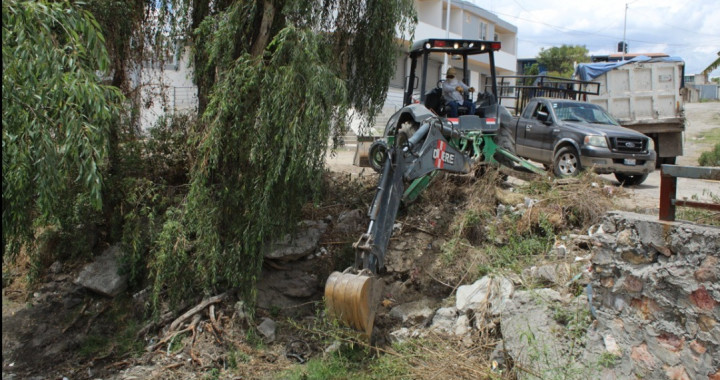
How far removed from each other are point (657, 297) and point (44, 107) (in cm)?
503

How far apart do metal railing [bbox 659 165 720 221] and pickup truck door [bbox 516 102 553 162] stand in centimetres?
727

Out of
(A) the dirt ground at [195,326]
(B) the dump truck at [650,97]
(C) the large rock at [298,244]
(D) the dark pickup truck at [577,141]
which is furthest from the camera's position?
(B) the dump truck at [650,97]

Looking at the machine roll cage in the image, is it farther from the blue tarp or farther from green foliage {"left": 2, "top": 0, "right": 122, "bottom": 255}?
the blue tarp

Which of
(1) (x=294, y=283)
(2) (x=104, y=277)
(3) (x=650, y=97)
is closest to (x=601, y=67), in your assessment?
(3) (x=650, y=97)

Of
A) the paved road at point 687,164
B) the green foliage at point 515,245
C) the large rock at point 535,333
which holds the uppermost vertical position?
the paved road at point 687,164

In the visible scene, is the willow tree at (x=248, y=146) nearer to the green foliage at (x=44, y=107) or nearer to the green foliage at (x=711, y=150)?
the green foliage at (x=44, y=107)

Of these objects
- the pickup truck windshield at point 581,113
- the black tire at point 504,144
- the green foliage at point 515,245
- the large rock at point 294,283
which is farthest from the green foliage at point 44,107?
the pickup truck windshield at point 581,113

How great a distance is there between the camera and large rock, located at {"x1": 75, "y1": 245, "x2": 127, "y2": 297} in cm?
803

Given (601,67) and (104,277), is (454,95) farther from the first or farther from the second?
(601,67)

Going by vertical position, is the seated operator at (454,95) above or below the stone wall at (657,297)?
above

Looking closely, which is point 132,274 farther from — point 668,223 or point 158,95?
point 668,223

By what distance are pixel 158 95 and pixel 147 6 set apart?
4.60ft

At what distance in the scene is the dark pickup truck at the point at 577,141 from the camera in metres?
10.9

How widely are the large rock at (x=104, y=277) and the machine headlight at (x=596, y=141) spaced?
8.18 metres
